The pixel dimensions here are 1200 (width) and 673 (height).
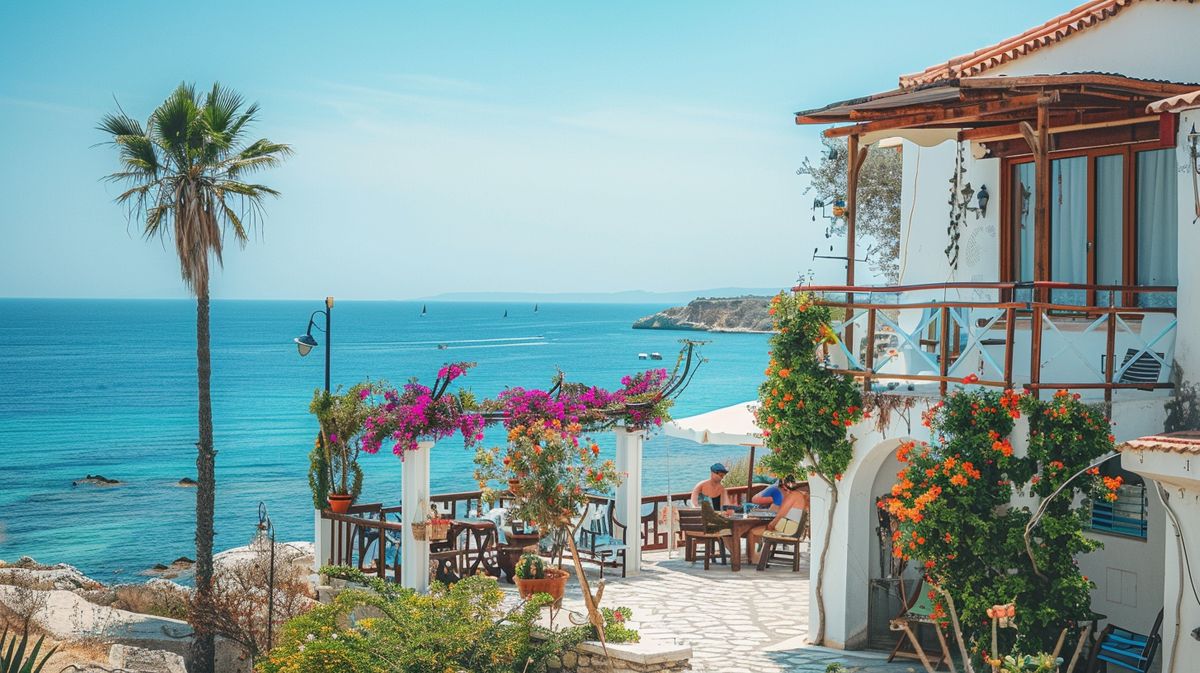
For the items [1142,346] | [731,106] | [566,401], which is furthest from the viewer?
[731,106]

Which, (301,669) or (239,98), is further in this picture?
(239,98)

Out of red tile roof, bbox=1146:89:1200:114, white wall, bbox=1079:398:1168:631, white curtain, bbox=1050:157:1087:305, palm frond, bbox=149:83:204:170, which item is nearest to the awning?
white curtain, bbox=1050:157:1087:305

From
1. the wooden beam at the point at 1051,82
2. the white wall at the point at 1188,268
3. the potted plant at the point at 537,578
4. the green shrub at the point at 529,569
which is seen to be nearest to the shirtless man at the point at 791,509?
the potted plant at the point at 537,578

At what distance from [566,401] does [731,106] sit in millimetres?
69779

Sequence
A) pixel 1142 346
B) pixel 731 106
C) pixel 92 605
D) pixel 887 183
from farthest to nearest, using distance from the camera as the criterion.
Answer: pixel 731 106 < pixel 887 183 < pixel 92 605 < pixel 1142 346

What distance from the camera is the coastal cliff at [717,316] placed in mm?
153250

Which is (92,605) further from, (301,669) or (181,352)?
(181,352)

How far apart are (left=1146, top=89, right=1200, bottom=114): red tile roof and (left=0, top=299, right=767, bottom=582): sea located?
304 inches

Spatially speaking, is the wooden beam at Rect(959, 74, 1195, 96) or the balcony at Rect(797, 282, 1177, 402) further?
the balcony at Rect(797, 282, 1177, 402)

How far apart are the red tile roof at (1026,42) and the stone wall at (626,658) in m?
6.66

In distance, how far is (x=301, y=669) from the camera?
11359 millimetres

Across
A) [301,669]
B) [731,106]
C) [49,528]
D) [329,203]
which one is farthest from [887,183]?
[329,203]

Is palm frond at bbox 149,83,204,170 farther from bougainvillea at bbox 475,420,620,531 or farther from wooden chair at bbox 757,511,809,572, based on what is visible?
wooden chair at bbox 757,511,809,572

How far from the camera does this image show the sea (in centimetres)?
4281
